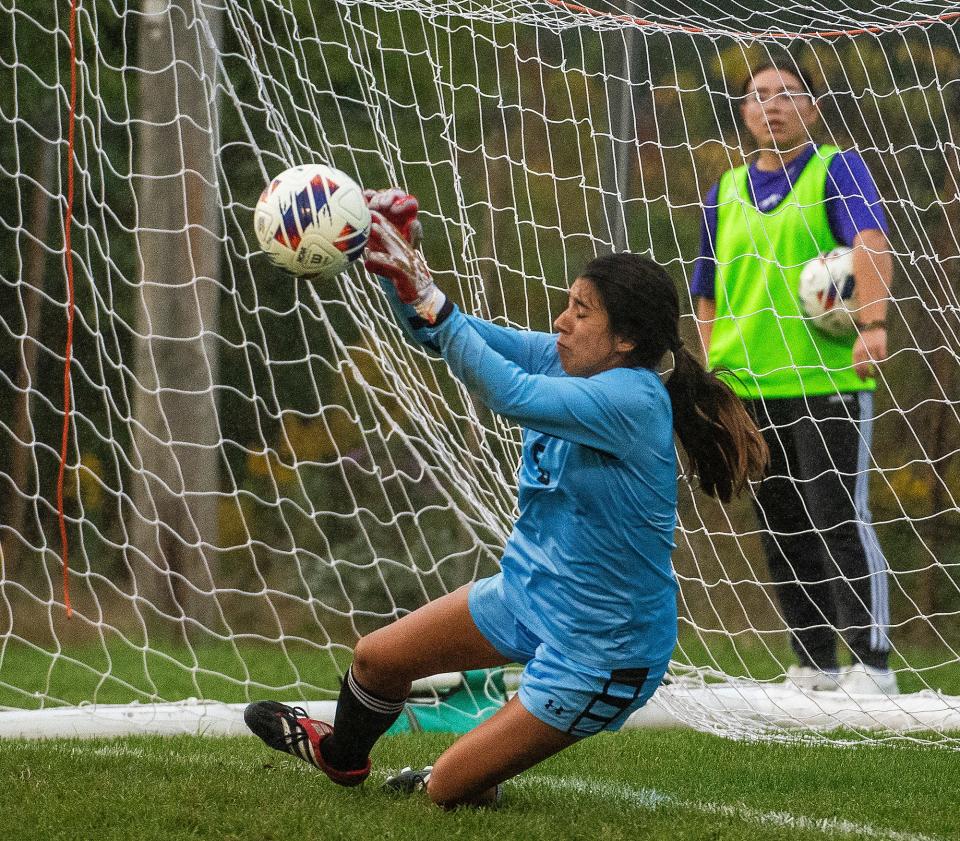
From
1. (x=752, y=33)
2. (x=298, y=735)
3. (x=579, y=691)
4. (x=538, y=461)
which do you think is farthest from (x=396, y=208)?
(x=752, y=33)

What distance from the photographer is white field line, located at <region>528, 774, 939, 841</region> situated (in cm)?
311

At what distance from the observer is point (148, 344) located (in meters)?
6.58

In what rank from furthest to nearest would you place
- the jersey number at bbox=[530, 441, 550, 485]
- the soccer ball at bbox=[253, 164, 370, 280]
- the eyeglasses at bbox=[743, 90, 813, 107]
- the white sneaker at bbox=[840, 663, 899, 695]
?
the eyeglasses at bbox=[743, 90, 813, 107], the white sneaker at bbox=[840, 663, 899, 695], the jersey number at bbox=[530, 441, 550, 485], the soccer ball at bbox=[253, 164, 370, 280]

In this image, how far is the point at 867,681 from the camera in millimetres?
4816

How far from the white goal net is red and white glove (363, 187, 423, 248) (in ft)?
4.69

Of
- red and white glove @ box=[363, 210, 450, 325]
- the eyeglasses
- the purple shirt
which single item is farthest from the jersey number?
the eyeglasses

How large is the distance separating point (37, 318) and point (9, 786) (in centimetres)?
473

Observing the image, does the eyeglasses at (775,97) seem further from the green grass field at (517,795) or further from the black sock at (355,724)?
the black sock at (355,724)

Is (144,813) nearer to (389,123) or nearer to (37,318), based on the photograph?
(389,123)

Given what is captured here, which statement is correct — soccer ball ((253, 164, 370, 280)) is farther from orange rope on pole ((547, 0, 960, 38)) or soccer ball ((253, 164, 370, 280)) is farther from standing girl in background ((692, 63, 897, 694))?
orange rope on pole ((547, 0, 960, 38))

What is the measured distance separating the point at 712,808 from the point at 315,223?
1.68m

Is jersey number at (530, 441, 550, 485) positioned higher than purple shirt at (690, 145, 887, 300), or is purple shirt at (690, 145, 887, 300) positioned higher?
purple shirt at (690, 145, 887, 300)

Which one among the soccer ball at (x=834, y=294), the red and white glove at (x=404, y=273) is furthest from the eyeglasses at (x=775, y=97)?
the red and white glove at (x=404, y=273)

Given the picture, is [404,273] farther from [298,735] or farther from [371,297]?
[371,297]
